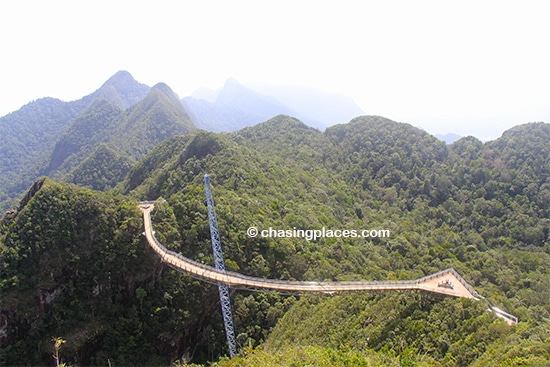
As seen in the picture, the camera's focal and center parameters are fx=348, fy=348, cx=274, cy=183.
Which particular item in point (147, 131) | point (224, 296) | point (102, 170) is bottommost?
point (224, 296)

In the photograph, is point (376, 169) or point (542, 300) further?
point (376, 169)

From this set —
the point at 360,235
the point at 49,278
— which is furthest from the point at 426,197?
the point at 49,278

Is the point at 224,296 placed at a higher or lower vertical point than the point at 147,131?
lower

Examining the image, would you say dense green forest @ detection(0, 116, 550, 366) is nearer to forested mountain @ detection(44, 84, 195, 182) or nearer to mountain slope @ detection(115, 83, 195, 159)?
mountain slope @ detection(115, 83, 195, 159)

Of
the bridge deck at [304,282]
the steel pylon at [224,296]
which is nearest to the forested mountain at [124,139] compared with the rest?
the steel pylon at [224,296]

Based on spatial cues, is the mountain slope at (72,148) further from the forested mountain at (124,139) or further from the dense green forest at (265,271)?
the dense green forest at (265,271)

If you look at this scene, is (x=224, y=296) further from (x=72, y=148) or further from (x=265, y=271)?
(x=72, y=148)

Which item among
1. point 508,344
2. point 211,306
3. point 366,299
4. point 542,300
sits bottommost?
point 542,300

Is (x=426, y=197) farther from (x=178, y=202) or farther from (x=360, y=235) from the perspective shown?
(x=178, y=202)

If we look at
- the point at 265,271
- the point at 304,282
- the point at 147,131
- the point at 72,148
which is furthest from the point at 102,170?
the point at 304,282
